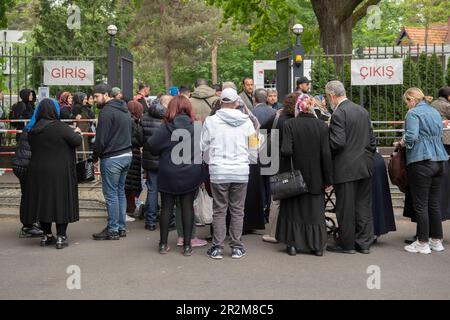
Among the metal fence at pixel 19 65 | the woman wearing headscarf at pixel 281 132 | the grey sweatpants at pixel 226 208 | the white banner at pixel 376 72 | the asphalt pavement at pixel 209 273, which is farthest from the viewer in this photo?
the metal fence at pixel 19 65

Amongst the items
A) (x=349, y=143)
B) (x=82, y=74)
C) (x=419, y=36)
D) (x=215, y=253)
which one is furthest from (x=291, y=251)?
(x=419, y=36)

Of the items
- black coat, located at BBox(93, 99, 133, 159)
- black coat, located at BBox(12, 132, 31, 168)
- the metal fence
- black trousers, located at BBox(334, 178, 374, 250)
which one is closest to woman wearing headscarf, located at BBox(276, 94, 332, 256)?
black trousers, located at BBox(334, 178, 374, 250)

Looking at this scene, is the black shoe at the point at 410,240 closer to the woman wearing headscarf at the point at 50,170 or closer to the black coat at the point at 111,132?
the black coat at the point at 111,132

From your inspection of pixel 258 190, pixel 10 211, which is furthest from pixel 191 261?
pixel 10 211

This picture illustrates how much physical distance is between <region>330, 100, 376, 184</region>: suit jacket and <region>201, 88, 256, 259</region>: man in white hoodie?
964 millimetres

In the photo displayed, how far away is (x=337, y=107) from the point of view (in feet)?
25.6

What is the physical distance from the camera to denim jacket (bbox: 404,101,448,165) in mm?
7676

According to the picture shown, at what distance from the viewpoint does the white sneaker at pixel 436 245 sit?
25.9 ft

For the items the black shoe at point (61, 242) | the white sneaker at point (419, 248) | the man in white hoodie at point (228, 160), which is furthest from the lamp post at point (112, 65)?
the white sneaker at point (419, 248)

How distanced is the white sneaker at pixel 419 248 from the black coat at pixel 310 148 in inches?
50.2

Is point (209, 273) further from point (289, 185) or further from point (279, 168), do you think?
point (279, 168)

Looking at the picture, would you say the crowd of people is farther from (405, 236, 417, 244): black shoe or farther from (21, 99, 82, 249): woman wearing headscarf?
(405, 236, 417, 244): black shoe

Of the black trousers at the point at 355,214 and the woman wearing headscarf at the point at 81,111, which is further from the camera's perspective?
the woman wearing headscarf at the point at 81,111

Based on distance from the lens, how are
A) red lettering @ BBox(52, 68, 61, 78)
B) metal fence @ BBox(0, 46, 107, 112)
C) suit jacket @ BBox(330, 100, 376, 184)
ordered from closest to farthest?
suit jacket @ BBox(330, 100, 376, 184) < red lettering @ BBox(52, 68, 61, 78) < metal fence @ BBox(0, 46, 107, 112)
